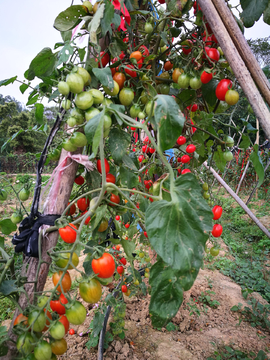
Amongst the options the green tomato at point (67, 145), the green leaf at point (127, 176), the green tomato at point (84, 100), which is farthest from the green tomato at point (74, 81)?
the green leaf at point (127, 176)

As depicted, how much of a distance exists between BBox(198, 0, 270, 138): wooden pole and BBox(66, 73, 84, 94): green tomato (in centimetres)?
32

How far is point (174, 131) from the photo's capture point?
17.1 inches

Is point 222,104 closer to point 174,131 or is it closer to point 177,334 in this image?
point 174,131

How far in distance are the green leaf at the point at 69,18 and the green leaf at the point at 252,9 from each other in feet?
1.66

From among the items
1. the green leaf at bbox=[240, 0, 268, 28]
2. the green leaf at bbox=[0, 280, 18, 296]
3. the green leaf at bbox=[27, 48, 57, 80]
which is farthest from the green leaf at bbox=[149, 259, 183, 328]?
the green leaf at bbox=[240, 0, 268, 28]

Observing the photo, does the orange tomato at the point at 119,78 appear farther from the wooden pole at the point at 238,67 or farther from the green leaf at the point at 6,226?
the green leaf at the point at 6,226

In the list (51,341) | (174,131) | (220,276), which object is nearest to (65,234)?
(51,341)

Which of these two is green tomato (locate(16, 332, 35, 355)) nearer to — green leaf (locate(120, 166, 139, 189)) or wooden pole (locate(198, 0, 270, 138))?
green leaf (locate(120, 166, 139, 189))

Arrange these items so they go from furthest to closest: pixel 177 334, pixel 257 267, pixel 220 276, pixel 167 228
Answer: pixel 257 267 → pixel 220 276 → pixel 177 334 → pixel 167 228

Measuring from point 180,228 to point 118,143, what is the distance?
311 mm

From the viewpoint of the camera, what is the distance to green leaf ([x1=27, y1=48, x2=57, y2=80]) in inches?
24.0

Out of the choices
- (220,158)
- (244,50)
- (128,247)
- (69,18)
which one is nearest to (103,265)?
(128,247)

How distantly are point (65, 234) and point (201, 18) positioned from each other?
2.83 feet

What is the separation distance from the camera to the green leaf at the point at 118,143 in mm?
603
